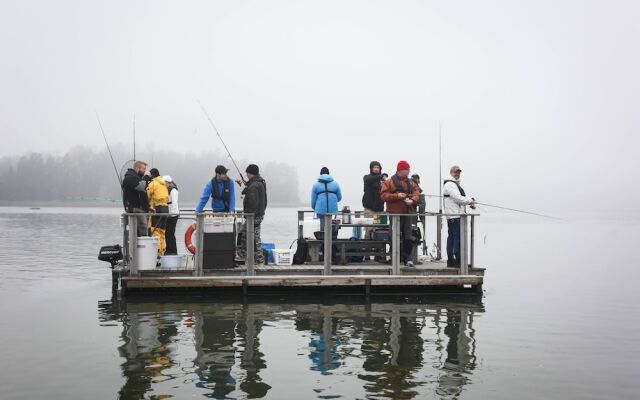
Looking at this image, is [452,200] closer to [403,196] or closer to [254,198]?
[403,196]

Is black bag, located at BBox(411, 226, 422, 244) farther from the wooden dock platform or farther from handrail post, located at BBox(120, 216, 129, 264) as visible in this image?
handrail post, located at BBox(120, 216, 129, 264)

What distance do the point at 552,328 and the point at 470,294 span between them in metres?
2.15

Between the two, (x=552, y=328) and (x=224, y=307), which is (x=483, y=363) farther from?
(x=224, y=307)

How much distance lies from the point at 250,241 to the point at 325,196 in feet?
5.80

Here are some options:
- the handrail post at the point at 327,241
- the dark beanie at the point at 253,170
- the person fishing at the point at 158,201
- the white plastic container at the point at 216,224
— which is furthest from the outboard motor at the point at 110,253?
the handrail post at the point at 327,241

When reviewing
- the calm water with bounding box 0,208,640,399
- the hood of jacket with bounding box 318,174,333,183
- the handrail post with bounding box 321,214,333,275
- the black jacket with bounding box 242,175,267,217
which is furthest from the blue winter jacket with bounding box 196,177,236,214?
→ the handrail post with bounding box 321,214,333,275

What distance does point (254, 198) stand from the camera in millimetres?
11977

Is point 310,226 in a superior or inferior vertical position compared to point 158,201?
inferior

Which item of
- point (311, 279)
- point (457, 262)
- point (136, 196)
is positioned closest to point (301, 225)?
point (311, 279)

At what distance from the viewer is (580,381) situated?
24.6ft

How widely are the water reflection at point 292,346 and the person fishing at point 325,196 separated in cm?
178

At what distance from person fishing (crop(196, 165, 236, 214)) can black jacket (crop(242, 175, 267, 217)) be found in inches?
28.5

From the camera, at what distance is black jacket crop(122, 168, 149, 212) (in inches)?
473

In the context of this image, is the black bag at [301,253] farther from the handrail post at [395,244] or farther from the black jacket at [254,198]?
the handrail post at [395,244]
